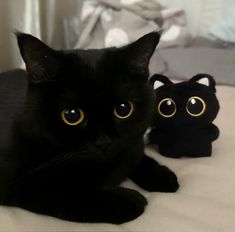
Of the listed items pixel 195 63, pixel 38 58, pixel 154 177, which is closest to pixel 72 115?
pixel 38 58

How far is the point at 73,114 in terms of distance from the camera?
0.71m

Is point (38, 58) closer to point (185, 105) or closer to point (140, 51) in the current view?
point (140, 51)

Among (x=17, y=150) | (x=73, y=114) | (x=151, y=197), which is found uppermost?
(x=73, y=114)

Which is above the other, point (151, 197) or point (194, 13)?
point (194, 13)

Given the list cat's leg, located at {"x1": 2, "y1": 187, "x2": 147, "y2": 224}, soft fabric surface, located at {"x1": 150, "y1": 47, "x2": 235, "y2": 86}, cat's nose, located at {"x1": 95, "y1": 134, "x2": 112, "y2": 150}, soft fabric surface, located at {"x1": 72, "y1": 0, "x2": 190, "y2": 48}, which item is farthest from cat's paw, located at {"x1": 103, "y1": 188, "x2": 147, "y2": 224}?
soft fabric surface, located at {"x1": 72, "y1": 0, "x2": 190, "y2": 48}

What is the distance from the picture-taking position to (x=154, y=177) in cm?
90

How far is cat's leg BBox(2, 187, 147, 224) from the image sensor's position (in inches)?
30.0

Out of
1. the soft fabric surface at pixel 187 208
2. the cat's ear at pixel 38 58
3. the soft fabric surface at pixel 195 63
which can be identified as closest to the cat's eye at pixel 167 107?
the soft fabric surface at pixel 187 208

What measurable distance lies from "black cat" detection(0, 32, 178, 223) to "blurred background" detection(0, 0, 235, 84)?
70 centimetres

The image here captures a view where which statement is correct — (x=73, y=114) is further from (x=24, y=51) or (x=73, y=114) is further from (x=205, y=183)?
(x=205, y=183)

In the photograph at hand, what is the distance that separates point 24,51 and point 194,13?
1446 millimetres

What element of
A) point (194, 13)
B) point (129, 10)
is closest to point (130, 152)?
point (129, 10)

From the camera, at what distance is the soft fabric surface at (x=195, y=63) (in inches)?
59.5

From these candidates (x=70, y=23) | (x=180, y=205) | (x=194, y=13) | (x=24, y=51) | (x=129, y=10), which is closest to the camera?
(x=24, y=51)
